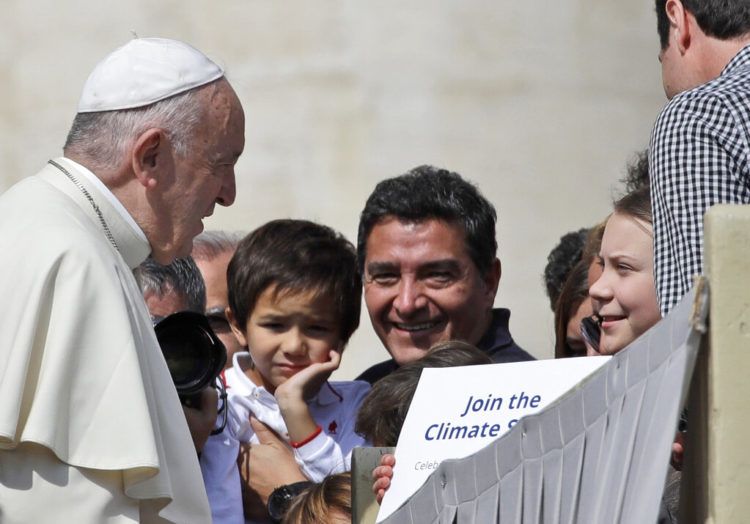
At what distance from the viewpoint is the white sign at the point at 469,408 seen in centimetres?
279

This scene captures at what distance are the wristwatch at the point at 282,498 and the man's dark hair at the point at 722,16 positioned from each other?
1.54 metres

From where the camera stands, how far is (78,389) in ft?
9.98

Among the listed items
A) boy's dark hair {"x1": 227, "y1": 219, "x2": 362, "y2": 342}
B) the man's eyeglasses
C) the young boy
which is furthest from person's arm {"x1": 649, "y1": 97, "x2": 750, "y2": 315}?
the man's eyeglasses

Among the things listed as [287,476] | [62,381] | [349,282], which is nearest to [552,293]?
[349,282]

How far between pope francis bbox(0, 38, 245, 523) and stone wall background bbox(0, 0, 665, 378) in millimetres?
3290

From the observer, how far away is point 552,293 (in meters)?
5.20

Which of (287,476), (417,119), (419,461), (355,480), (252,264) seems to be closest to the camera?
(419,461)

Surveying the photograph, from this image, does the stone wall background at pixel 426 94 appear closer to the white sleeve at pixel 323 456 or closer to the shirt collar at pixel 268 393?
the shirt collar at pixel 268 393

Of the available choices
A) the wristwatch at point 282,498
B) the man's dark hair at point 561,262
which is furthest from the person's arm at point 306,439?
the man's dark hair at point 561,262

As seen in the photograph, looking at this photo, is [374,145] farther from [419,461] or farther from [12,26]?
[419,461]

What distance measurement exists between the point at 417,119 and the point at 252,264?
2.69 meters

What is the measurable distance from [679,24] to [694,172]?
0.53m

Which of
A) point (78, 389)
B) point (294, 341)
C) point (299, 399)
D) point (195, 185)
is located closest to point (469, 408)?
point (78, 389)

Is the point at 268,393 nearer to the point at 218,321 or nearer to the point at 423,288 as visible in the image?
the point at 423,288
